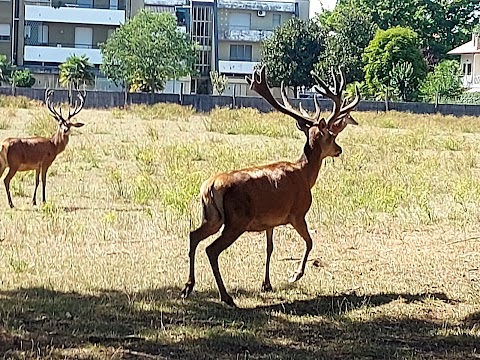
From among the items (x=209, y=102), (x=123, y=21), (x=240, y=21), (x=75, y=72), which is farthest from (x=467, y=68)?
(x=209, y=102)

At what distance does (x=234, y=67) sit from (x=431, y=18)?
1471cm

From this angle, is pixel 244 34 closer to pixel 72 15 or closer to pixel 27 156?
pixel 72 15

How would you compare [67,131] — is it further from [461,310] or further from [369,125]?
[369,125]

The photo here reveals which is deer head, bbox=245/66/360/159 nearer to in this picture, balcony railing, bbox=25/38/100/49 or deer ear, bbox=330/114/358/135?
deer ear, bbox=330/114/358/135

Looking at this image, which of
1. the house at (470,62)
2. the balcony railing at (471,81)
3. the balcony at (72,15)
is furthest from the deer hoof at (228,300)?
the balcony railing at (471,81)

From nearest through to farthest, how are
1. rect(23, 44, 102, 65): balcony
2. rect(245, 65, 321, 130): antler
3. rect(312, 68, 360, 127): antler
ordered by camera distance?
1. rect(245, 65, 321, 130): antler
2. rect(312, 68, 360, 127): antler
3. rect(23, 44, 102, 65): balcony

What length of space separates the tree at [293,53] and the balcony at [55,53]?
1132 cm

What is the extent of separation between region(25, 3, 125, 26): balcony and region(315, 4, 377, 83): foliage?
1431 cm

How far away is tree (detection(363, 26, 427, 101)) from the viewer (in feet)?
172

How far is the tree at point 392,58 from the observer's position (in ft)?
172

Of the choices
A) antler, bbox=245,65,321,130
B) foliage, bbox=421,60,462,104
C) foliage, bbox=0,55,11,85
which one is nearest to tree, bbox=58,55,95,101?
foliage, bbox=0,55,11,85

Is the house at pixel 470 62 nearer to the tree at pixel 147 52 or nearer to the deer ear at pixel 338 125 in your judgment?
the tree at pixel 147 52

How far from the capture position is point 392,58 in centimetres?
5231

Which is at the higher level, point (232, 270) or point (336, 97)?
point (336, 97)
